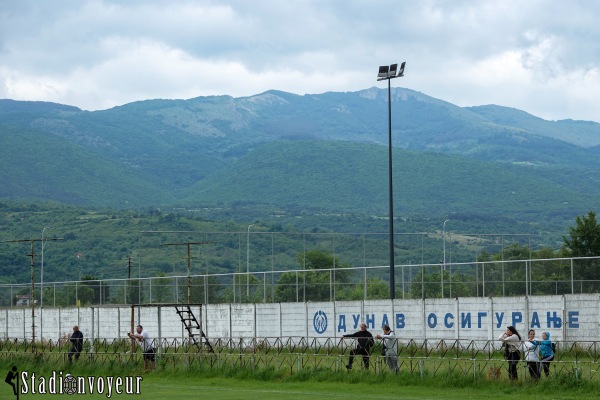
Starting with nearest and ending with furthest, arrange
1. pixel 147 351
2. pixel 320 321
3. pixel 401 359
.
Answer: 1. pixel 401 359
2. pixel 147 351
3. pixel 320 321

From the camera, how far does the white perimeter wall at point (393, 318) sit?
4109 cm

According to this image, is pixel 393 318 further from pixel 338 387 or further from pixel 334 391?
pixel 334 391

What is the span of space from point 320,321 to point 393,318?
4.21m

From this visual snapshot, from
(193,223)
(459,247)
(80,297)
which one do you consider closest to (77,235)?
(193,223)

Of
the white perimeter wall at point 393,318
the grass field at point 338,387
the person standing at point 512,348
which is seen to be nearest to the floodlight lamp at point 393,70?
the white perimeter wall at point 393,318

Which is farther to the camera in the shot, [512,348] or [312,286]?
[312,286]

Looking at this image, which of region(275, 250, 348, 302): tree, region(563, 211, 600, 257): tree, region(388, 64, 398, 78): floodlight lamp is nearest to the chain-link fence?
region(275, 250, 348, 302): tree

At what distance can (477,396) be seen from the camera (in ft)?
93.8

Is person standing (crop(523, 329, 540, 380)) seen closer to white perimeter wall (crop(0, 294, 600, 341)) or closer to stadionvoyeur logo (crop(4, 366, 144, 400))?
white perimeter wall (crop(0, 294, 600, 341))

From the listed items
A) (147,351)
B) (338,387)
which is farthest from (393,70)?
(338,387)

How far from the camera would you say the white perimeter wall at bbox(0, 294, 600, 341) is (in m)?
41.1

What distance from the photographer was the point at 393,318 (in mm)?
46906

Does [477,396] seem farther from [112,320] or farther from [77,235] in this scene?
[77,235]

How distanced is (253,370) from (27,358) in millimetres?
11108
